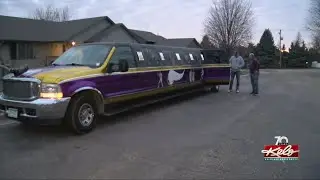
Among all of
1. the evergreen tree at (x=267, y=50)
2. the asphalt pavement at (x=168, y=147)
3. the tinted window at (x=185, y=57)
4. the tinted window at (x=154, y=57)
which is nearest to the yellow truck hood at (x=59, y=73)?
the asphalt pavement at (x=168, y=147)

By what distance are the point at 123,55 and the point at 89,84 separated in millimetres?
1874

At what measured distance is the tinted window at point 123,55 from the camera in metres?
9.18

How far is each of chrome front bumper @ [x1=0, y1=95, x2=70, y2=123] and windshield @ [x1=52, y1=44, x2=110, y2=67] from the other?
1.62 m

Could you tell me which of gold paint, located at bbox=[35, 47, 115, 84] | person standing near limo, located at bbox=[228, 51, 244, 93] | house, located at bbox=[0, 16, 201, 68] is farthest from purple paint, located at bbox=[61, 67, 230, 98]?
house, located at bbox=[0, 16, 201, 68]

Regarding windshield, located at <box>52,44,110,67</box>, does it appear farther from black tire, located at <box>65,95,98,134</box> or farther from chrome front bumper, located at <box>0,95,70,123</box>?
chrome front bumper, located at <box>0,95,70,123</box>

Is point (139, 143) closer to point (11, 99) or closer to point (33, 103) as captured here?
point (33, 103)

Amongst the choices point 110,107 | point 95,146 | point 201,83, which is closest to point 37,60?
point 201,83

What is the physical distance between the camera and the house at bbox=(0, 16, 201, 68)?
1195 inches

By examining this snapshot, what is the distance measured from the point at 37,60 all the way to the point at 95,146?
2724 centimetres

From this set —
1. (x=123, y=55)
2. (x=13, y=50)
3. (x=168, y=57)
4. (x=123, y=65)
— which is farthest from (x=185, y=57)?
(x=13, y=50)

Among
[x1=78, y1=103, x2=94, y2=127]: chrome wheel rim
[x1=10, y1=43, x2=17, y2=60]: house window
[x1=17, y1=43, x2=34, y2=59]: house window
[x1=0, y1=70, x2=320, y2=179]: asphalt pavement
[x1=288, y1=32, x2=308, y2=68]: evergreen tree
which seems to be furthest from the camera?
[x1=288, y1=32, x2=308, y2=68]: evergreen tree

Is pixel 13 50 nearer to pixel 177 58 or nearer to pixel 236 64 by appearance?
pixel 236 64

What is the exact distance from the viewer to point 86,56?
29.9 ft

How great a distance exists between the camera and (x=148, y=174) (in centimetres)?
A: 535
